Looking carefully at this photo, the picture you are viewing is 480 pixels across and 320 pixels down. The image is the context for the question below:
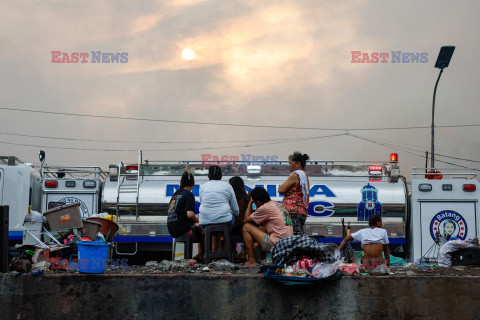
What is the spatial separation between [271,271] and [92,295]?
1.73 m

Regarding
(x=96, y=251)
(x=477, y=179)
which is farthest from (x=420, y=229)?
(x=96, y=251)

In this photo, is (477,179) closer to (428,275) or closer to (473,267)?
(473,267)

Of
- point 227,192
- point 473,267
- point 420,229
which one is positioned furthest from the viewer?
point 420,229

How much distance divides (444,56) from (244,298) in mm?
14589

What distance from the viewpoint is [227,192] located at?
8.65 meters

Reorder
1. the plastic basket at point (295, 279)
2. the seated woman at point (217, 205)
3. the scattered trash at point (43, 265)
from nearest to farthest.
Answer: the plastic basket at point (295, 279) → the scattered trash at point (43, 265) → the seated woman at point (217, 205)

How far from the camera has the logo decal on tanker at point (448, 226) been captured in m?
12.4

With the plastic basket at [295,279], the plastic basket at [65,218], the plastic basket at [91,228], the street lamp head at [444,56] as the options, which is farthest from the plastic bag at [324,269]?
the street lamp head at [444,56]

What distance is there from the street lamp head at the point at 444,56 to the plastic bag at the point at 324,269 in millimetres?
13854

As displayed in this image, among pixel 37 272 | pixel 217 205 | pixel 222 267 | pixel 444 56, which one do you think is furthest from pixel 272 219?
pixel 444 56

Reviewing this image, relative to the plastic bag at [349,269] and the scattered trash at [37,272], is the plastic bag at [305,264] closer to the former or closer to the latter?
the plastic bag at [349,269]

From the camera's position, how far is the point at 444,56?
61.8 feet

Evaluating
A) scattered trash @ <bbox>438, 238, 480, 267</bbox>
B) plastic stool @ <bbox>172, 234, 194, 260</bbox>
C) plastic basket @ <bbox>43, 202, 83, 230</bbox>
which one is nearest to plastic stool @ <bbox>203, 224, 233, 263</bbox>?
plastic stool @ <bbox>172, 234, 194, 260</bbox>

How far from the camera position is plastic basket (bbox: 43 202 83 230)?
895 cm
